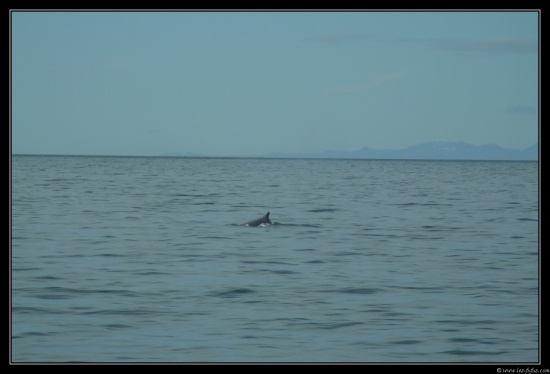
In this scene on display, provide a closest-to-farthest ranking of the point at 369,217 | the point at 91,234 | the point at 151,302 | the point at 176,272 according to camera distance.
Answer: the point at 151,302 → the point at 176,272 → the point at 91,234 → the point at 369,217

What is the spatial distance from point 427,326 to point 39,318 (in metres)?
6.12

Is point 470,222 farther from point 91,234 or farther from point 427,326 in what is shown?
point 427,326

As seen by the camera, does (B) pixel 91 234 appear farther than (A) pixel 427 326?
Yes

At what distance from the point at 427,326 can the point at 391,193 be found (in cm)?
3581

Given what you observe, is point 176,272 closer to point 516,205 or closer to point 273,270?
point 273,270

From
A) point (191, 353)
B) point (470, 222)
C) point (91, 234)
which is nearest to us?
point (191, 353)

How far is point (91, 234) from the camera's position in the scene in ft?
83.6

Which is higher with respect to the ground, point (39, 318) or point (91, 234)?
point (91, 234)

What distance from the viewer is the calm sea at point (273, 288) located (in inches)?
495

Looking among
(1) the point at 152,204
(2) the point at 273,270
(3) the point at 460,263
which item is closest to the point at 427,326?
(2) the point at 273,270

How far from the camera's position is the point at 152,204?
37.9 m

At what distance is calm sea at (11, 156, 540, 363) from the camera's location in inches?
495

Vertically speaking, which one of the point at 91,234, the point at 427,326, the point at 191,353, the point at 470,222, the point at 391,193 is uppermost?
the point at 391,193

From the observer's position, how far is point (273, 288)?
1681cm
